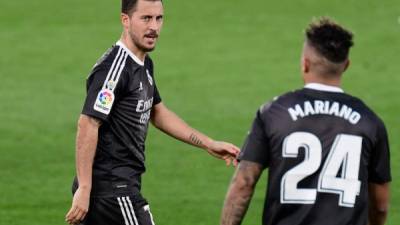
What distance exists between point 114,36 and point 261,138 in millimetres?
14844

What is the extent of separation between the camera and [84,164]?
27.1ft

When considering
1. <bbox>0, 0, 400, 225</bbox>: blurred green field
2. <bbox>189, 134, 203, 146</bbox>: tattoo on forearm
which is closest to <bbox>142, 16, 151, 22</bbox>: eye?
<bbox>189, 134, 203, 146</bbox>: tattoo on forearm

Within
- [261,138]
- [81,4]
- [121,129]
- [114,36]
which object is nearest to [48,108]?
[114,36]

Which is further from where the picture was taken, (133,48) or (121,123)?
(133,48)

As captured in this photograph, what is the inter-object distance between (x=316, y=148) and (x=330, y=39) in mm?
561

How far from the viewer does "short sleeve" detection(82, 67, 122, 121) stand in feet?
27.2

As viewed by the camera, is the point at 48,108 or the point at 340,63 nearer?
the point at 340,63

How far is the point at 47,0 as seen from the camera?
2389cm

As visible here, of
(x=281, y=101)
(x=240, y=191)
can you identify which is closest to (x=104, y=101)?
(x=240, y=191)

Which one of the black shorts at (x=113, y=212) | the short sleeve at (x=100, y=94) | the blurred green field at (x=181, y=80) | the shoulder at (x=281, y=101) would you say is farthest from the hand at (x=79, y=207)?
the blurred green field at (x=181, y=80)

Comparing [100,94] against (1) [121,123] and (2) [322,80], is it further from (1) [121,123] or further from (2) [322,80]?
(2) [322,80]

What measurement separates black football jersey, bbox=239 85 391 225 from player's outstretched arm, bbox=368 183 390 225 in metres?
0.17

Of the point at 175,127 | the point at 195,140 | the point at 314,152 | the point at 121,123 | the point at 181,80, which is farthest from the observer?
the point at 181,80

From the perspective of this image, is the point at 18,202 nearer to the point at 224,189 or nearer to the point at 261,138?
the point at 224,189
